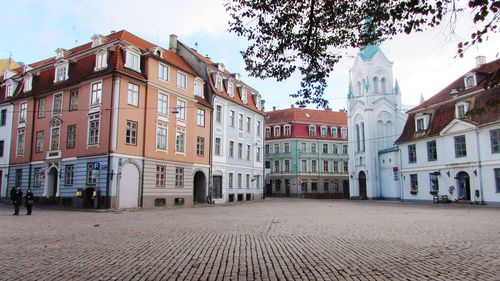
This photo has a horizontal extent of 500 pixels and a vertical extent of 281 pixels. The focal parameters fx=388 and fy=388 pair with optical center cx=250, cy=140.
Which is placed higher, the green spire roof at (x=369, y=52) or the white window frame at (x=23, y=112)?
the green spire roof at (x=369, y=52)

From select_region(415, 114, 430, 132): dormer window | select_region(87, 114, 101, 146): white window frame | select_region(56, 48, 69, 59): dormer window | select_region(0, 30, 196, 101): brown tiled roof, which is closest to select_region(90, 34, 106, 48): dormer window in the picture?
select_region(0, 30, 196, 101): brown tiled roof

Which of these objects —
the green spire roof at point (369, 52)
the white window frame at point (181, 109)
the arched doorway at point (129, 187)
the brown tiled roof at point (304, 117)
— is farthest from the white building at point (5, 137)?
the brown tiled roof at point (304, 117)

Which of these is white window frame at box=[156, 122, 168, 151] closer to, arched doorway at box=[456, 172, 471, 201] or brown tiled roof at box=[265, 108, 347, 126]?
arched doorway at box=[456, 172, 471, 201]

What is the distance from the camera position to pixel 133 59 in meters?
28.7

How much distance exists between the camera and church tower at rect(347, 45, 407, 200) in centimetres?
4800

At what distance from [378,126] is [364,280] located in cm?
4585

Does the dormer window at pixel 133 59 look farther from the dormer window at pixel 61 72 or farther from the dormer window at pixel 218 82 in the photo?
the dormer window at pixel 218 82

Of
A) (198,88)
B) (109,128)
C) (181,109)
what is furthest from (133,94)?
(198,88)

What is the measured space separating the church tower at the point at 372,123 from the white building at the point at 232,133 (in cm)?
1323

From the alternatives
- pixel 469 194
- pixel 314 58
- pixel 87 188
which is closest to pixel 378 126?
pixel 469 194

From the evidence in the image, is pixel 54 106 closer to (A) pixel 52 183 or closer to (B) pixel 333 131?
(A) pixel 52 183

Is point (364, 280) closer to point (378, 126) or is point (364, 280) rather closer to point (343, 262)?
point (343, 262)

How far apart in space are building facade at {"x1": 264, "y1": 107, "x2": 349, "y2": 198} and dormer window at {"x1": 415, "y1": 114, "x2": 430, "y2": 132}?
93.6 feet

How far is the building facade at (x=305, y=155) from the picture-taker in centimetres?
6725
